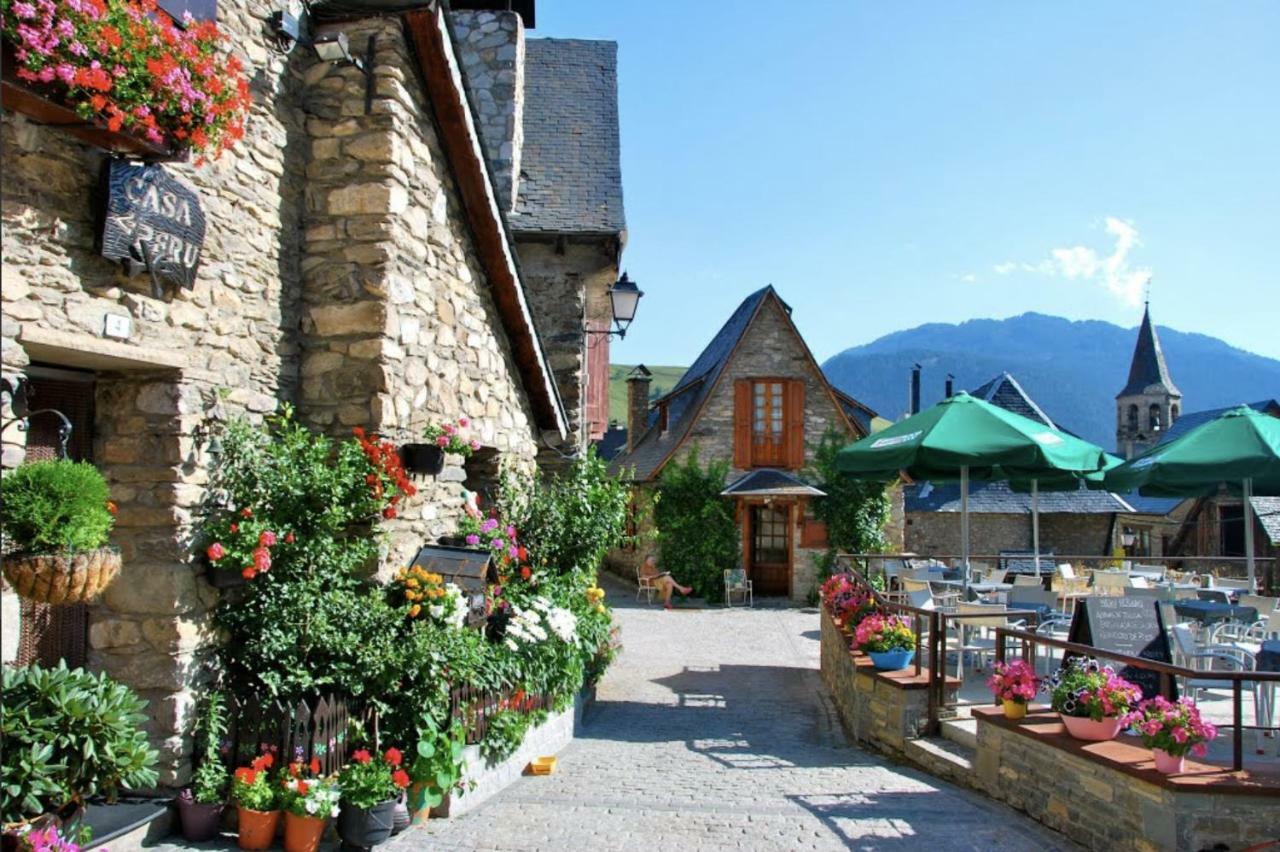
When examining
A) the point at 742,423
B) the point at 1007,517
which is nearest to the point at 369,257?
the point at 742,423

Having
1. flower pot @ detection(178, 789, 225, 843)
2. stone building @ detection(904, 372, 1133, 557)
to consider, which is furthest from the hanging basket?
stone building @ detection(904, 372, 1133, 557)

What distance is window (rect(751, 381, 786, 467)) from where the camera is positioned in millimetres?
21156

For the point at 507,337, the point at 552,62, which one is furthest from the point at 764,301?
the point at 507,337

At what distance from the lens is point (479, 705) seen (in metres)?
6.02

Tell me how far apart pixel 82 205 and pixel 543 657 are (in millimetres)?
4247

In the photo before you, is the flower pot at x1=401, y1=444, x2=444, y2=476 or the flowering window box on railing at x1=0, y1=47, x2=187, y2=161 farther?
the flower pot at x1=401, y1=444, x2=444, y2=476

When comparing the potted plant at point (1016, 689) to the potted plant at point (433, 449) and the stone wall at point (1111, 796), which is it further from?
the potted plant at point (433, 449)

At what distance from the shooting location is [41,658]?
4.43 meters

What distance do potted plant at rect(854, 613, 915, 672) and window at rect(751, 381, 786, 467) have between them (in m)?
12.9

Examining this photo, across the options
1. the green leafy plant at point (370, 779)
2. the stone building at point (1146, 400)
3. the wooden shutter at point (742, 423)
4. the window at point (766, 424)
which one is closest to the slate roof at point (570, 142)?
the green leafy plant at point (370, 779)

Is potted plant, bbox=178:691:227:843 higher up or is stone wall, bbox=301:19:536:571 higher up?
stone wall, bbox=301:19:536:571

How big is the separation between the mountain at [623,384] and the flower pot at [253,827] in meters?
103

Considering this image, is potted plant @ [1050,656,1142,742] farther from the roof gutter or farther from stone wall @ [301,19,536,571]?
the roof gutter

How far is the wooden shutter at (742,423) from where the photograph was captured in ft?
69.3
